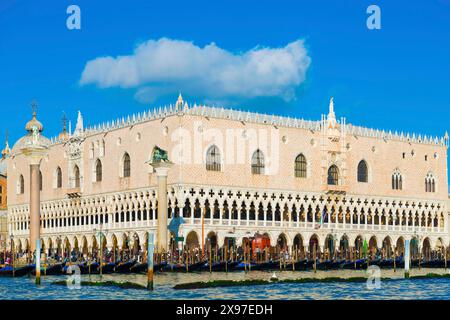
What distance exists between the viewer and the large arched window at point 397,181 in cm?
6284

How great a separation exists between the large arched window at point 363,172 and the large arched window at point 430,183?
6.13 metres

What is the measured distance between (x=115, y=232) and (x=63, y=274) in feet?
48.6

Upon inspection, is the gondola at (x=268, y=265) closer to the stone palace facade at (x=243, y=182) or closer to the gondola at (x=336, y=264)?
the gondola at (x=336, y=264)

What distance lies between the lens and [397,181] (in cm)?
6316

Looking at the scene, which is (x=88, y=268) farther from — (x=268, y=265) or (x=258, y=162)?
(x=258, y=162)

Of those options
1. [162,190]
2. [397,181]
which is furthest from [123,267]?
[397,181]

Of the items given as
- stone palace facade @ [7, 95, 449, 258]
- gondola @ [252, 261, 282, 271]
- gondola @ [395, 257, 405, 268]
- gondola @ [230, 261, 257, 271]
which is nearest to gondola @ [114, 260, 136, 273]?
gondola @ [230, 261, 257, 271]

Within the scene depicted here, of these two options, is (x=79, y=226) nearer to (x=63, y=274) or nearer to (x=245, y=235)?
(x=245, y=235)

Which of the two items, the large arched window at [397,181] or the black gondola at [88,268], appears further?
the large arched window at [397,181]

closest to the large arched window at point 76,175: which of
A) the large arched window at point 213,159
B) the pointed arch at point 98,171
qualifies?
the pointed arch at point 98,171

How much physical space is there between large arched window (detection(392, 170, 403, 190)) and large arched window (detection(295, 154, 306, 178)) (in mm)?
8244

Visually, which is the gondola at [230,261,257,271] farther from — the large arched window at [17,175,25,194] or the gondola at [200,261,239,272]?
the large arched window at [17,175,25,194]

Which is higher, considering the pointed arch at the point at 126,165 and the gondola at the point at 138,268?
the pointed arch at the point at 126,165
